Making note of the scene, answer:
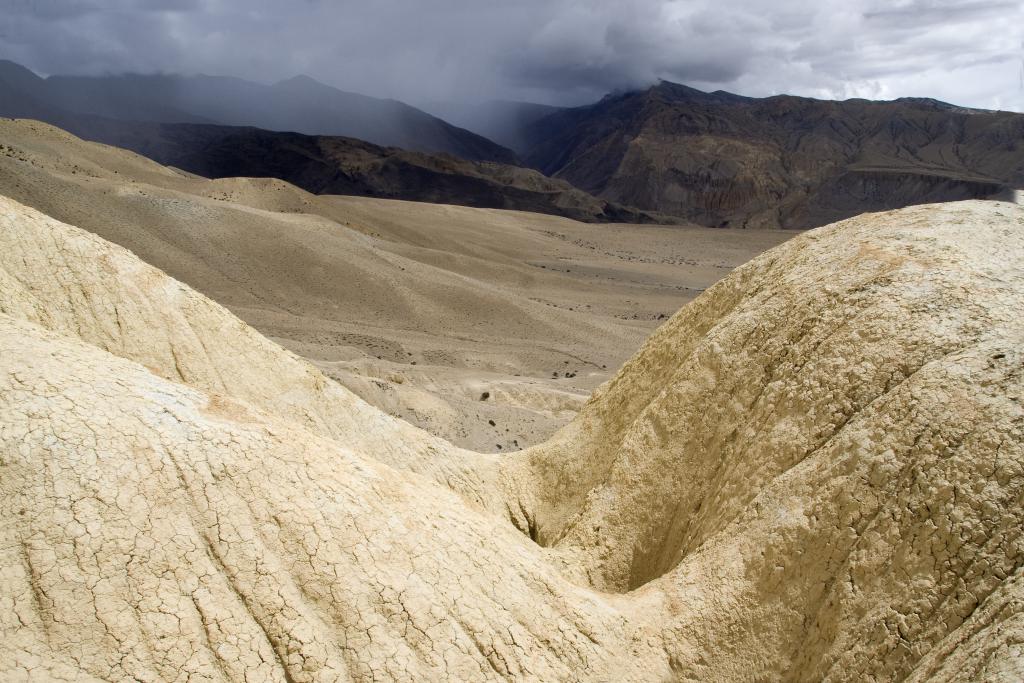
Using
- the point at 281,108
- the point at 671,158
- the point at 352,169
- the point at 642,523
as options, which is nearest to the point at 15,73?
the point at 281,108

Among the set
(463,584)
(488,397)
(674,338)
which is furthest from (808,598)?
(488,397)

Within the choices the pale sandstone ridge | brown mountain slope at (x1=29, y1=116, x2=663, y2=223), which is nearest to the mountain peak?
brown mountain slope at (x1=29, y1=116, x2=663, y2=223)

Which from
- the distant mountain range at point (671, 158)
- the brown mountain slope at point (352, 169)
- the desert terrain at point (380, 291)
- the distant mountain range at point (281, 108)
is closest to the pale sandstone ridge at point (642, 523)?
the desert terrain at point (380, 291)

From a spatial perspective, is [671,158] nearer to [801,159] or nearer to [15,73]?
[801,159]

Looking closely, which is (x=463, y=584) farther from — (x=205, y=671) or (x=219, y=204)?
(x=219, y=204)

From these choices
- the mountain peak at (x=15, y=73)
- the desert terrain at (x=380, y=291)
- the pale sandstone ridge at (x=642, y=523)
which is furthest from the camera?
the mountain peak at (x=15, y=73)

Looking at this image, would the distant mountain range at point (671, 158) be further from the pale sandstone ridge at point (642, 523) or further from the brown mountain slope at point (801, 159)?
the pale sandstone ridge at point (642, 523)
